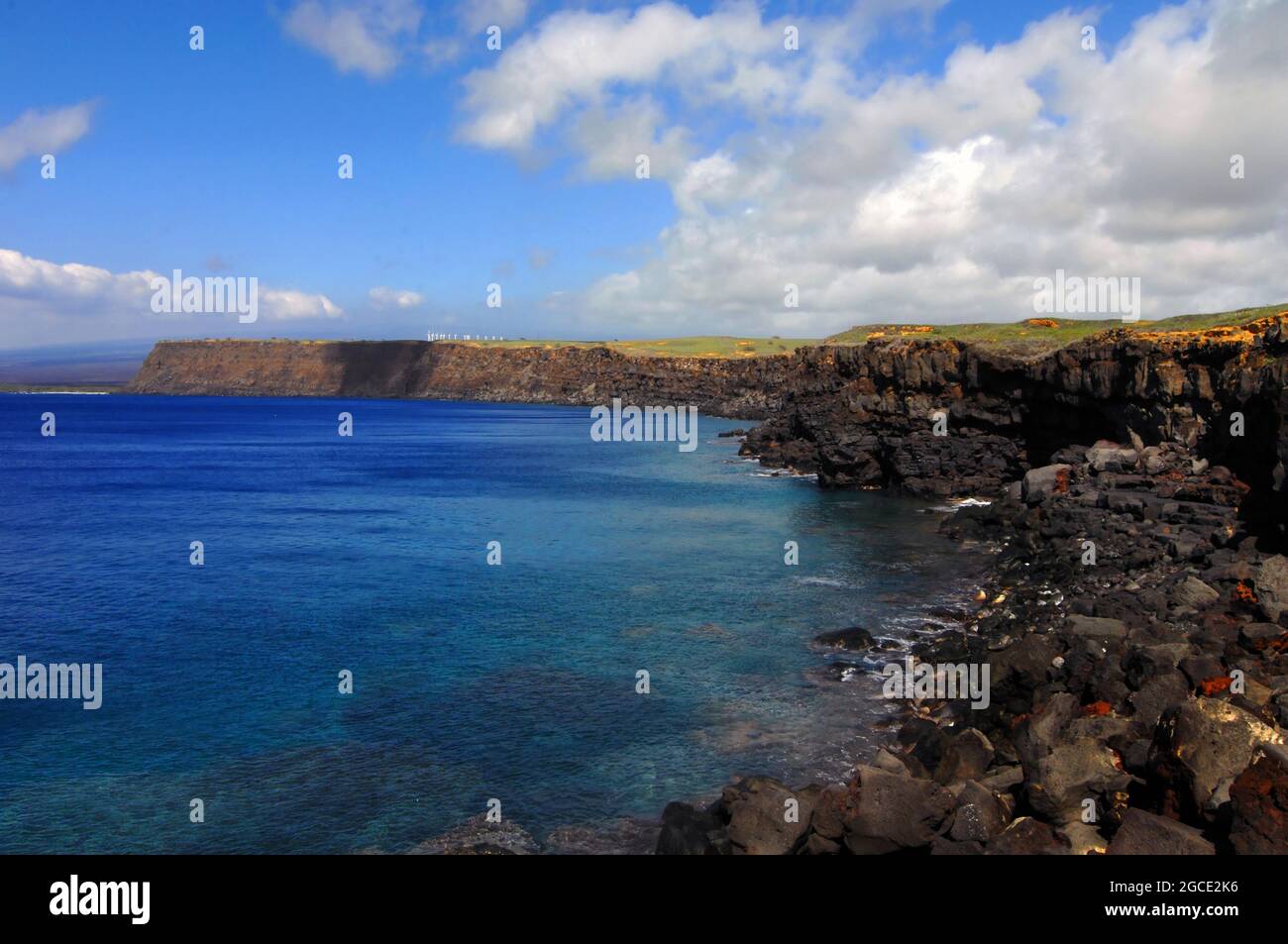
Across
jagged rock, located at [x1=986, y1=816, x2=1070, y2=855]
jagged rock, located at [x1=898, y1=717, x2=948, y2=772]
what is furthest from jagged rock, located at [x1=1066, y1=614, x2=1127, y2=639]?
jagged rock, located at [x1=986, y1=816, x2=1070, y2=855]

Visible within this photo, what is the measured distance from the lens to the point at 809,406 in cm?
9488

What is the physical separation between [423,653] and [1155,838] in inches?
972

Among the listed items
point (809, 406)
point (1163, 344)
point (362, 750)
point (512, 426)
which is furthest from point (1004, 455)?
point (512, 426)

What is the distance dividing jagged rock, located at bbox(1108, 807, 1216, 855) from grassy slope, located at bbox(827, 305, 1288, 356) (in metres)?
55.9

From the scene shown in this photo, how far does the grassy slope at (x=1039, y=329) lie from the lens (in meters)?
66.3

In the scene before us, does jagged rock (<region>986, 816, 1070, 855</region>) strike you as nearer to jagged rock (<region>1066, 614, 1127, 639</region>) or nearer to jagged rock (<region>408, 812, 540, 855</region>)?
jagged rock (<region>408, 812, 540, 855</region>)

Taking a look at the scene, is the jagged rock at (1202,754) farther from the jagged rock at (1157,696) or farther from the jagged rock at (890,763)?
the jagged rock at (890,763)

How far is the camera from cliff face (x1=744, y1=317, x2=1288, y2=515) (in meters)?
42.2

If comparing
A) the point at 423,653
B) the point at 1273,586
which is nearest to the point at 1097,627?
the point at 1273,586

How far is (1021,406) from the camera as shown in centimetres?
6781

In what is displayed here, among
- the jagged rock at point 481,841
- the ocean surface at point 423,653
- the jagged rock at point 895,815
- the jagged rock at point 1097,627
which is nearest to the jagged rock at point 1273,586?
the jagged rock at point 1097,627

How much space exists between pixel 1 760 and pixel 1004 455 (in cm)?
6600
